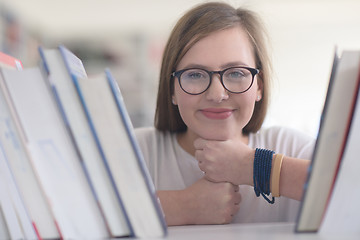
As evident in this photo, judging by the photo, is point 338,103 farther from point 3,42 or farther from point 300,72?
point 300,72

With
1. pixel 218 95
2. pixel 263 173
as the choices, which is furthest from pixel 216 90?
pixel 263 173

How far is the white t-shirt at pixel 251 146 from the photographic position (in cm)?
98

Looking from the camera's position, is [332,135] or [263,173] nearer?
[332,135]

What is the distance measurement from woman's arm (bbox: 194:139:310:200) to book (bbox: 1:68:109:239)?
1.29 feet

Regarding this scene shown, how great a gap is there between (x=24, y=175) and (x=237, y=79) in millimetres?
556

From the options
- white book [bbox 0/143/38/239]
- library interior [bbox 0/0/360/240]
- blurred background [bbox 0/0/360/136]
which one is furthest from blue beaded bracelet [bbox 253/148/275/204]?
library interior [bbox 0/0/360/240]

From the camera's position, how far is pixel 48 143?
469mm

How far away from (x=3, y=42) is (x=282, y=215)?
374cm

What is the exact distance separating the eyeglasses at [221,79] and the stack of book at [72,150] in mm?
409

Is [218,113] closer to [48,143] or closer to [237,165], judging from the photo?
[237,165]

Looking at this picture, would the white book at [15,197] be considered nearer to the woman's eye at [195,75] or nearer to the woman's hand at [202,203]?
the woman's hand at [202,203]

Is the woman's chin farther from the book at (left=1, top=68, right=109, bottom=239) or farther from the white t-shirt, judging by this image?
the book at (left=1, top=68, right=109, bottom=239)

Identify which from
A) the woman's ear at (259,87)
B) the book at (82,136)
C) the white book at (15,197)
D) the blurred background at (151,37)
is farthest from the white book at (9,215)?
the blurred background at (151,37)

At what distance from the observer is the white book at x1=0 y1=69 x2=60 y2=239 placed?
0.48 meters
